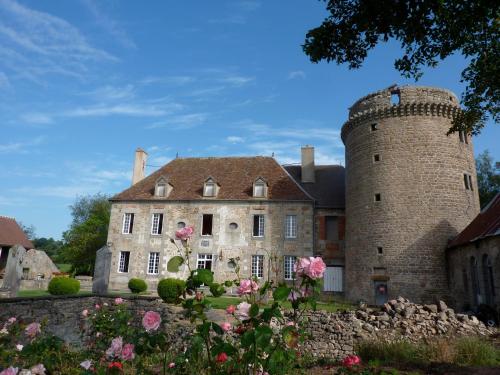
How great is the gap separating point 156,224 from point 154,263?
8.65 ft

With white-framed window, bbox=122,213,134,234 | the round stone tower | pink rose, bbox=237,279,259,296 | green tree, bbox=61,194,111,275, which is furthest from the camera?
green tree, bbox=61,194,111,275

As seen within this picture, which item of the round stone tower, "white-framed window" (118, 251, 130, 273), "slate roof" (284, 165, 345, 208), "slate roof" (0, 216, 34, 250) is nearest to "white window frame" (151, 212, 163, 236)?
"white-framed window" (118, 251, 130, 273)

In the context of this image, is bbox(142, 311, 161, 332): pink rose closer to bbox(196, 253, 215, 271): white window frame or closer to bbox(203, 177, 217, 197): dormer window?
bbox(196, 253, 215, 271): white window frame

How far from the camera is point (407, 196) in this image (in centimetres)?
1920

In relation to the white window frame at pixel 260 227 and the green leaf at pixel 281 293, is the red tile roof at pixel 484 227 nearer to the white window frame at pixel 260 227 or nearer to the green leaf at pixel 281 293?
the white window frame at pixel 260 227

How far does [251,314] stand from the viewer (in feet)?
9.76

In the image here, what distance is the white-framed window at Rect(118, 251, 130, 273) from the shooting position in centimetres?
2498

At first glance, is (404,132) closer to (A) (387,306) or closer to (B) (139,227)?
(A) (387,306)

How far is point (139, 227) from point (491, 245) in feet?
66.3

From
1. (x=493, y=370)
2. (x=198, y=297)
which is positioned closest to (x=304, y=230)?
(x=493, y=370)

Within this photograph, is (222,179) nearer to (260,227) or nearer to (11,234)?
(260,227)

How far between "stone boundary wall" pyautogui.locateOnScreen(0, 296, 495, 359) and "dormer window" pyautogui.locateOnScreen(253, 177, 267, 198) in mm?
11319

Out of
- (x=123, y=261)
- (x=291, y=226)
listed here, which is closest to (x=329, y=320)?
(x=291, y=226)

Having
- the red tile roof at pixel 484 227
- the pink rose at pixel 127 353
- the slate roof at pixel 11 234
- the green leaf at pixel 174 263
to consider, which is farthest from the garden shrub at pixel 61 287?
the red tile roof at pixel 484 227
